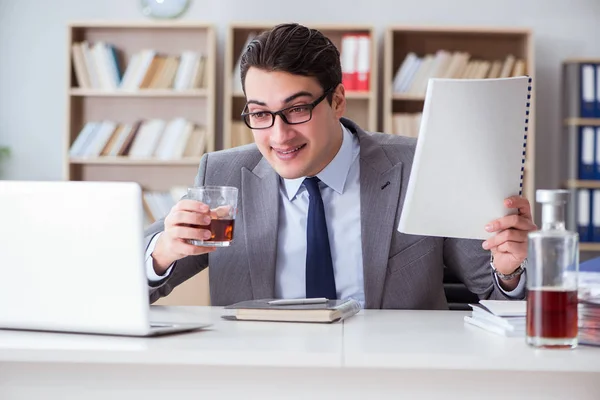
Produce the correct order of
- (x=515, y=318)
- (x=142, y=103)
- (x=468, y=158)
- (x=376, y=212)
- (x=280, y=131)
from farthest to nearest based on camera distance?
(x=142, y=103) → (x=376, y=212) → (x=280, y=131) → (x=468, y=158) → (x=515, y=318)

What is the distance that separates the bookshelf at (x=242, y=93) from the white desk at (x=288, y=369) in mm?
3204

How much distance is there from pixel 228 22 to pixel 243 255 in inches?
115

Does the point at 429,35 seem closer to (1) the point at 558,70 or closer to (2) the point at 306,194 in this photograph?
(1) the point at 558,70

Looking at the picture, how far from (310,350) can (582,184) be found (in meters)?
3.59

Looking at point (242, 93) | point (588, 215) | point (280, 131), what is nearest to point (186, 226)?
point (280, 131)

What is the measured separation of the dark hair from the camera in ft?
6.01

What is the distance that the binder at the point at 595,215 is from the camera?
432 centimetres

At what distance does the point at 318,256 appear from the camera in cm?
192

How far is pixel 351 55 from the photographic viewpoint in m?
4.35

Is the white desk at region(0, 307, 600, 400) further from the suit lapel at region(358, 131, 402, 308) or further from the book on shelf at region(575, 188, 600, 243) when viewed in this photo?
the book on shelf at region(575, 188, 600, 243)

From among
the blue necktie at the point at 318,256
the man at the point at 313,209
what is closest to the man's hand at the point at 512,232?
the man at the point at 313,209

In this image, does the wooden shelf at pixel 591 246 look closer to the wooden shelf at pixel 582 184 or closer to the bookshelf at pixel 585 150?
the bookshelf at pixel 585 150

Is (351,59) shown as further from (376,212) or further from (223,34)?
(376,212)

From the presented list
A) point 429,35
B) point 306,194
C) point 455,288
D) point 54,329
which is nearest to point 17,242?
point 54,329
